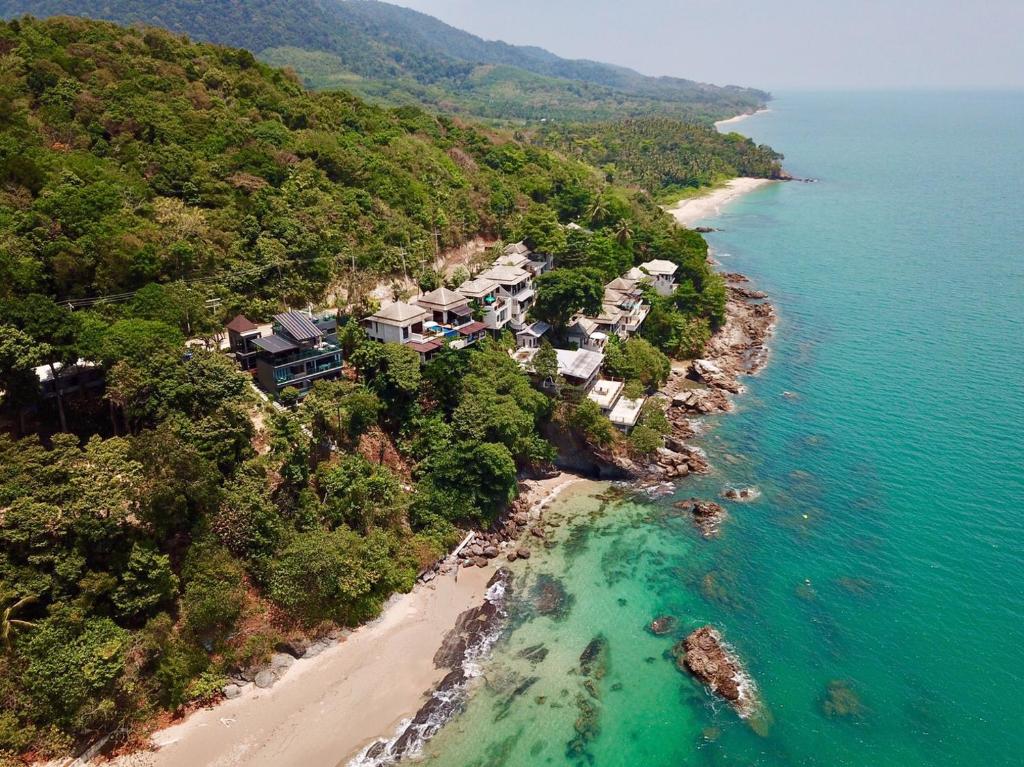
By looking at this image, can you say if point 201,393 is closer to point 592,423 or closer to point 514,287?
point 592,423

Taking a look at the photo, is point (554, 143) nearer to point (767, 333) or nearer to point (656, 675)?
point (767, 333)

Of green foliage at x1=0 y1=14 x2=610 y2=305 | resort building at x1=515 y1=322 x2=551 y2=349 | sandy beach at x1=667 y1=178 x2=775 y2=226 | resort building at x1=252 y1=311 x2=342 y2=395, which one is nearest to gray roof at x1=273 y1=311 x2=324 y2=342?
resort building at x1=252 y1=311 x2=342 y2=395

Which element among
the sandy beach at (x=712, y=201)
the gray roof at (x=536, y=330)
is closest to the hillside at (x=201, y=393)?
the gray roof at (x=536, y=330)

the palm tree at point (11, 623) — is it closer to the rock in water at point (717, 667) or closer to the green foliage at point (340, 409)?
the green foliage at point (340, 409)

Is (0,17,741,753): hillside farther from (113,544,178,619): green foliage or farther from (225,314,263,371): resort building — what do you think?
(225,314,263,371): resort building

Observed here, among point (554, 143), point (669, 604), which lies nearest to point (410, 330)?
point (669, 604)

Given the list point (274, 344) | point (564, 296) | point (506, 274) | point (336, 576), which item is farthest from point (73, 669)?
point (564, 296)
